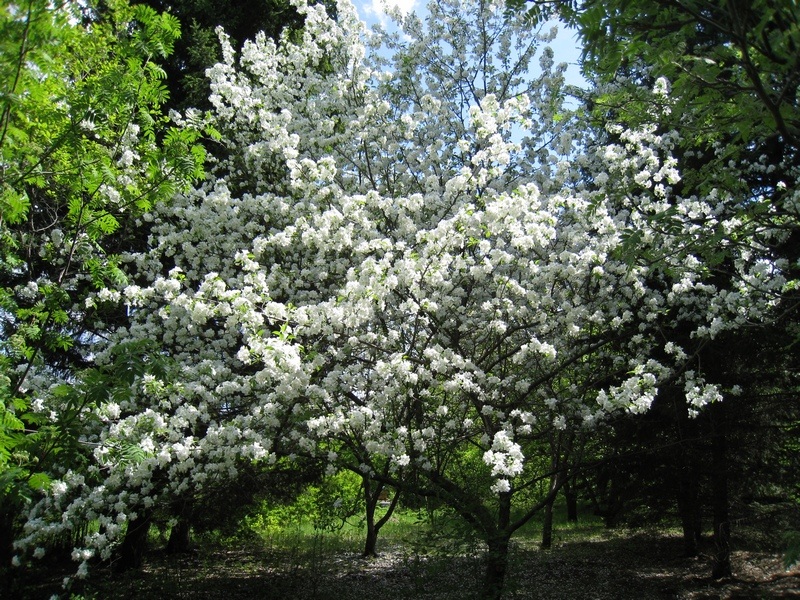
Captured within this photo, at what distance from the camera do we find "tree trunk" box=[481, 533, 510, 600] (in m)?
6.80

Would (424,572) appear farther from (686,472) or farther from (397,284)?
(397,284)

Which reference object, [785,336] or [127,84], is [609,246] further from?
[127,84]

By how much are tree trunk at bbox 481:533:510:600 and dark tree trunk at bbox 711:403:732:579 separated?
3.71 meters

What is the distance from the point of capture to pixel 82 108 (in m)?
3.95

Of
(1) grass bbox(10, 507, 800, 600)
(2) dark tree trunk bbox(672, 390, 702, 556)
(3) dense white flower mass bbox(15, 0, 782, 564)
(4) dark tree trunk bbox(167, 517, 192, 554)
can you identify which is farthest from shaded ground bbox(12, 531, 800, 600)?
(3) dense white flower mass bbox(15, 0, 782, 564)

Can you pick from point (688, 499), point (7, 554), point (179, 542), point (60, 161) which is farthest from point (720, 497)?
point (7, 554)

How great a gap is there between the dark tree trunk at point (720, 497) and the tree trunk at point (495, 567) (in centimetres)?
371

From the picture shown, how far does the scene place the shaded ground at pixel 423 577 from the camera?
820 centimetres

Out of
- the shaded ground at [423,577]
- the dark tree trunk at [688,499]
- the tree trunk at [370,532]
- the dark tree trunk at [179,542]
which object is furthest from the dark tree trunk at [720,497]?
the dark tree trunk at [179,542]

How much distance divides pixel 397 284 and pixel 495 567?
3.36 m

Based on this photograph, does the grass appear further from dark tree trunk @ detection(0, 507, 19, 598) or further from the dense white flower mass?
the dense white flower mass

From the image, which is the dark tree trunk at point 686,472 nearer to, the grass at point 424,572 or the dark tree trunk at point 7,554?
the grass at point 424,572

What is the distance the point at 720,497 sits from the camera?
905 cm

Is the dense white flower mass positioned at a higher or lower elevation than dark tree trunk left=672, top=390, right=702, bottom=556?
higher
